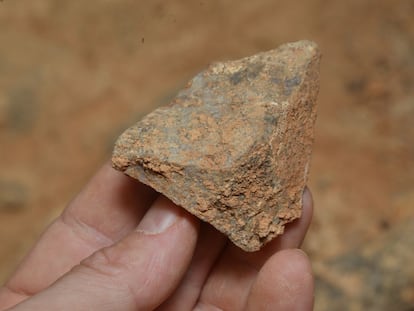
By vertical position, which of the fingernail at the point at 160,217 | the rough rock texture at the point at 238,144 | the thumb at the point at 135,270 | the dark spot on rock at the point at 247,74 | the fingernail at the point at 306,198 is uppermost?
the dark spot on rock at the point at 247,74

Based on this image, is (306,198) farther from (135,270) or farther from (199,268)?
(135,270)

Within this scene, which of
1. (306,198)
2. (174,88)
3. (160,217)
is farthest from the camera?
(174,88)

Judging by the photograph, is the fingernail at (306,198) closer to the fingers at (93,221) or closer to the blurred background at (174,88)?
the fingers at (93,221)

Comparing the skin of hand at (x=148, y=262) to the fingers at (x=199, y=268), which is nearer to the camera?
the skin of hand at (x=148, y=262)

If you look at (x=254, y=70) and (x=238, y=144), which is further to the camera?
(x=254, y=70)

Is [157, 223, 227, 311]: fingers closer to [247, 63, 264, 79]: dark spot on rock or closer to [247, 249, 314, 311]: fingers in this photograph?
[247, 249, 314, 311]: fingers

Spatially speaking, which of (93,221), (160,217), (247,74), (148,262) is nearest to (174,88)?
(93,221)

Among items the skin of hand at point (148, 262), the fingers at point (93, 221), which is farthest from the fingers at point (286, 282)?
the fingers at point (93, 221)
